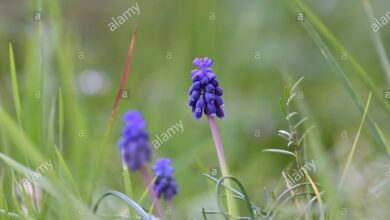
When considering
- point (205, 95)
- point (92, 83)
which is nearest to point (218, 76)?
point (92, 83)

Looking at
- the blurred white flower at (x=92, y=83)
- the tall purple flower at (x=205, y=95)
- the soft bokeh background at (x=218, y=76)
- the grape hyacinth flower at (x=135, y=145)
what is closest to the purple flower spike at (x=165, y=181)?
the grape hyacinth flower at (x=135, y=145)

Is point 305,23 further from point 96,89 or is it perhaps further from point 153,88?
point 96,89

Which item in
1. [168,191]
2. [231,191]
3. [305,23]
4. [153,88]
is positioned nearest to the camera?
[231,191]

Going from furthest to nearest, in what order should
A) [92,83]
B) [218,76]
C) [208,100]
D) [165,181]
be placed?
[92,83]
[218,76]
[165,181]
[208,100]

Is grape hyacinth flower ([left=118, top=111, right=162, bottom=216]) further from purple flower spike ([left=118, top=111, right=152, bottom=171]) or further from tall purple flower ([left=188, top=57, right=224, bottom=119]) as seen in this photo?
tall purple flower ([left=188, top=57, right=224, bottom=119])

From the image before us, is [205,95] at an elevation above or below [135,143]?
above

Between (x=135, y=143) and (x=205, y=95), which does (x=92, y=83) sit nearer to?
(x=135, y=143)

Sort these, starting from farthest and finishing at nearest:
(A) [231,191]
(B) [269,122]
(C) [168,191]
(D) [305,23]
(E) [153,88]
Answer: (E) [153,88], (B) [269,122], (C) [168,191], (D) [305,23], (A) [231,191]

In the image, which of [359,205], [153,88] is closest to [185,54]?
[153,88]
